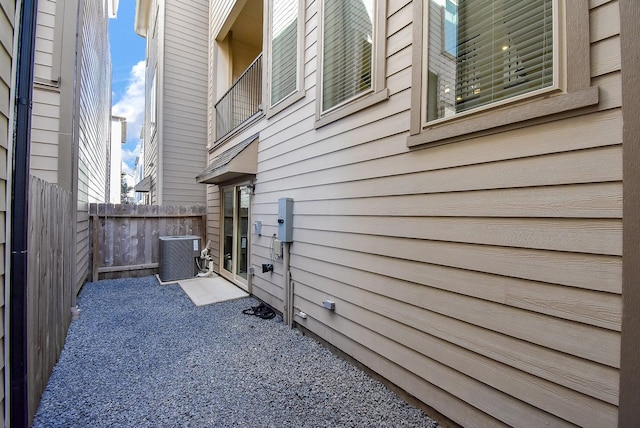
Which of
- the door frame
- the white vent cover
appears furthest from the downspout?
the white vent cover

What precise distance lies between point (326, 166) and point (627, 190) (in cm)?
242

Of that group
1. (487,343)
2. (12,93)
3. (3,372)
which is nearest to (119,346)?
(3,372)

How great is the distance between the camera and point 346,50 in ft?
10.5

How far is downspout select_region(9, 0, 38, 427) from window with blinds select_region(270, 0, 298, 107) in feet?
8.78

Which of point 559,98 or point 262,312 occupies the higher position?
point 559,98

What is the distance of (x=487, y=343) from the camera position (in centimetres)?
184

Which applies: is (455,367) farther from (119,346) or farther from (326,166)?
(119,346)

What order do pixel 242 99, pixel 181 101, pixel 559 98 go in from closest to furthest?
pixel 559 98, pixel 242 99, pixel 181 101

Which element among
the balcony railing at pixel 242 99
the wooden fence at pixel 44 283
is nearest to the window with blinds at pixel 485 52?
the wooden fence at pixel 44 283

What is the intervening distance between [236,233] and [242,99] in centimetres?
276

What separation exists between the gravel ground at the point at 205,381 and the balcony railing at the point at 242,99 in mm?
3801

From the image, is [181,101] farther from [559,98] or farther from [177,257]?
[559,98]

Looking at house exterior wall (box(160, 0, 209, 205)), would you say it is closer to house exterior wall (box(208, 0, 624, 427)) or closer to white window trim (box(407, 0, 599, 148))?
house exterior wall (box(208, 0, 624, 427))

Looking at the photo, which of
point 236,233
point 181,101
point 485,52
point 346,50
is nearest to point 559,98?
point 485,52
